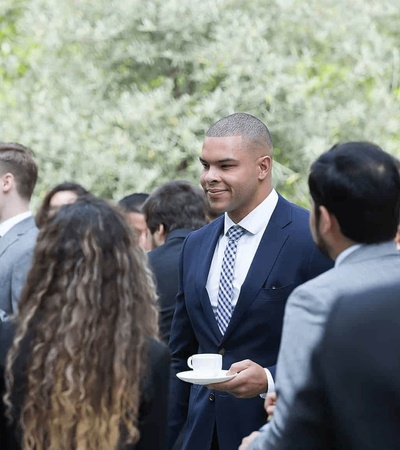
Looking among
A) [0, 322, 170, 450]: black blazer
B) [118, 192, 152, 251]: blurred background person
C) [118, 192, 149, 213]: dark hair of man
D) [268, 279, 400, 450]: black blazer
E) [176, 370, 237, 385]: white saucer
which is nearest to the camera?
[268, 279, 400, 450]: black blazer

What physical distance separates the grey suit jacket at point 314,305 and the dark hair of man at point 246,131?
2173 mm

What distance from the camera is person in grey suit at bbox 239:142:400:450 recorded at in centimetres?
334

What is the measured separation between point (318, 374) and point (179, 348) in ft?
7.68

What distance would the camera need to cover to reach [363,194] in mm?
3457

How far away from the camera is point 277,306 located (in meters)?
5.20

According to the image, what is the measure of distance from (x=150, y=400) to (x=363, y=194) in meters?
0.95

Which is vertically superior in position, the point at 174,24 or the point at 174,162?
the point at 174,24

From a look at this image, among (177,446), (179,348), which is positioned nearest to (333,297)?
(179,348)

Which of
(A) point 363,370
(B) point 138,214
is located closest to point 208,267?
(A) point 363,370

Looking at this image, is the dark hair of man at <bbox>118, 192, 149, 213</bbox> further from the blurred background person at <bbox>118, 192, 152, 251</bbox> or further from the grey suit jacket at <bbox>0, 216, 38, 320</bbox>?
the grey suit jacket at <bbox>0, 216, 38, 320</bbox>

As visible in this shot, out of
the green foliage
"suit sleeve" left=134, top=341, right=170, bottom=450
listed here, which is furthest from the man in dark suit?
the green foliage

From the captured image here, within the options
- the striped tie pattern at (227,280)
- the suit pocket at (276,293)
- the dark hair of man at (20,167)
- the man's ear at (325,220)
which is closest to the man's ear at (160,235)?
the dark hair of man at (20,167)

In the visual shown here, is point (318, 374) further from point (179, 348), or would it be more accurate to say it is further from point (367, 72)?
point (367, 72)

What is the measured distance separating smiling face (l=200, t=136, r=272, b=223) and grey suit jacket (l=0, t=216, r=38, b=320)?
4.24 ft
